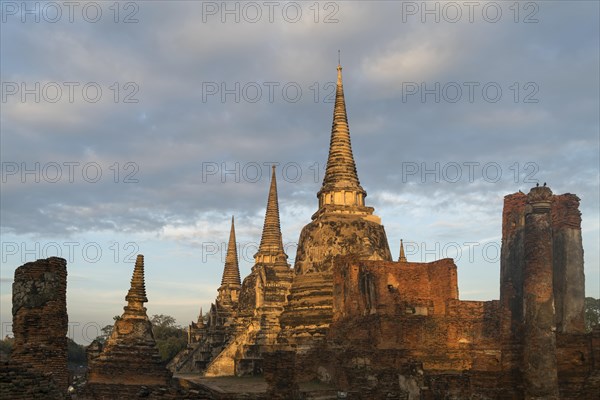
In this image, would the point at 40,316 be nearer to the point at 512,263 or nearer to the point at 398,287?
the point at 512,263

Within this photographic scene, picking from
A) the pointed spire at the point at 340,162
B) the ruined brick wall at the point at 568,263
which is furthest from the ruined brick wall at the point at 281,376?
the pointed spire at the point at 340,162

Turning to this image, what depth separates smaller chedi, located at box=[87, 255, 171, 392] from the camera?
2152 centimetres

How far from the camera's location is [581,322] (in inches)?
744

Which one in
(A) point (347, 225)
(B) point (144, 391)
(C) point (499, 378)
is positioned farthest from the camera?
(A) point (347, 225)

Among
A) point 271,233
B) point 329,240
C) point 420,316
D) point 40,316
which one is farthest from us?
point 271,233

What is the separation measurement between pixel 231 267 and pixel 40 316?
4074 centimetres

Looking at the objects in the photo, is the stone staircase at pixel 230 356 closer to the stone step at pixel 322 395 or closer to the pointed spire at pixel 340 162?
the pointed spire at pixel 340 162

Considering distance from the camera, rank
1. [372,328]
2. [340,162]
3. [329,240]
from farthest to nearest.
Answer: [340,162] < [329,240] < [372,328]

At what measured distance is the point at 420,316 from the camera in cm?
2173

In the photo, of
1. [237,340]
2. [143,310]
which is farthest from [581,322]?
[237,340]

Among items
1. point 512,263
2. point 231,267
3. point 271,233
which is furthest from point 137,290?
point 231,267

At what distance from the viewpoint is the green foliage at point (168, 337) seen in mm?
57906

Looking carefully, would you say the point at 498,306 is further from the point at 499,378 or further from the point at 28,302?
the point at 28,302

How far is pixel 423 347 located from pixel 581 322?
197 inches
